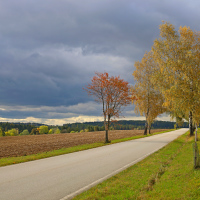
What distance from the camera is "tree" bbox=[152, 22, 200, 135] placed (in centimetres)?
2047

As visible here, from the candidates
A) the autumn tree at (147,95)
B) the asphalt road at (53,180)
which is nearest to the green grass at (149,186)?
the asphalt road at (53,180)

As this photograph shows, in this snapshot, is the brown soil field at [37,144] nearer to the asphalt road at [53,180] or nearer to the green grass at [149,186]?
the asphalt road at [53,180]

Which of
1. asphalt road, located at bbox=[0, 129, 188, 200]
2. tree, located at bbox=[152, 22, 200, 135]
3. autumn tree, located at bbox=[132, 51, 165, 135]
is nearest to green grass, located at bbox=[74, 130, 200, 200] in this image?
asphalt road, located at bbox=[0, 129, 188, 200]

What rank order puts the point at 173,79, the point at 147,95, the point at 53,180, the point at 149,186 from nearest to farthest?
the point at 149,186 → the point at 53,180 → the point at 173,79 → the point at 147,95

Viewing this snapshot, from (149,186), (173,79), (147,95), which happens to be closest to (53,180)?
(149,186)

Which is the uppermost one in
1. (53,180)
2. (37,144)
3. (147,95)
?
(147,95)

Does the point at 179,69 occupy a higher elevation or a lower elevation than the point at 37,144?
higher

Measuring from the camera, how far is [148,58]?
127ft

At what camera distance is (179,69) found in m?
22.0

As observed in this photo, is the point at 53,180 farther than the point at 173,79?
No

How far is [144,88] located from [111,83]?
1323 cm

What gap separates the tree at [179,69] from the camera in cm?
2047

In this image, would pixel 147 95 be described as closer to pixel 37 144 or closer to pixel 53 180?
pixel 37 144

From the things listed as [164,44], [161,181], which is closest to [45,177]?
[161,181]
